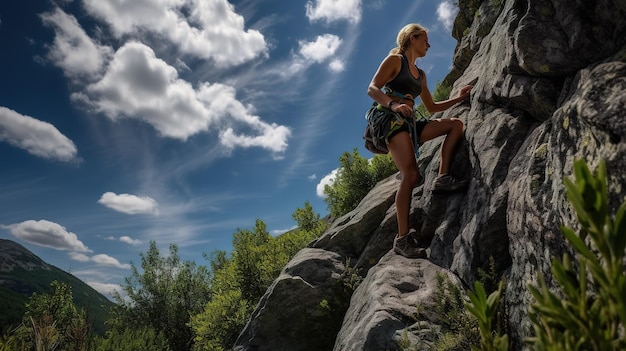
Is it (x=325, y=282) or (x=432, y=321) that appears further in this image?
(x=325, y=282)

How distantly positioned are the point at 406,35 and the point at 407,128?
152 centimetres

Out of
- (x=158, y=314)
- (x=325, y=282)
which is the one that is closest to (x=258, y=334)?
(x=325, y=282)

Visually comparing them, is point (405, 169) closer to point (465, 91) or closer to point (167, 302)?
point (465, 91)

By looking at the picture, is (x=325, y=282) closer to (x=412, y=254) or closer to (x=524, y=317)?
(x=412, y=254)

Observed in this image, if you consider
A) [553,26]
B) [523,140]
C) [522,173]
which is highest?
[553,26]

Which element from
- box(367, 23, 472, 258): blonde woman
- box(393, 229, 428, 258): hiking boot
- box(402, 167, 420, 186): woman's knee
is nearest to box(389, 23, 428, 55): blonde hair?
box(367, 23, 472, 258): blonde woman

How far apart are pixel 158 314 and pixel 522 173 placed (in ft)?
104

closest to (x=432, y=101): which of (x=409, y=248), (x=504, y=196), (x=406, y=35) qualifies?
(x=406, y=35)

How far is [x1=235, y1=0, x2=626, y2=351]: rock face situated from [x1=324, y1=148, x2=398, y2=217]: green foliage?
6076 mm

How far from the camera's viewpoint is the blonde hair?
563 centimetres

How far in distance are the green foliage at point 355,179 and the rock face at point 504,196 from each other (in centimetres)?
608

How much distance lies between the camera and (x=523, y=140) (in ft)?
13.8

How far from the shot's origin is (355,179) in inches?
530

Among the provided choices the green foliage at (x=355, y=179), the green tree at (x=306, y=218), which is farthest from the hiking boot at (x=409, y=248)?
the green tree at (x=306, y=218)
